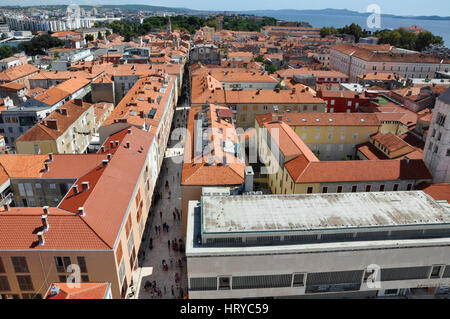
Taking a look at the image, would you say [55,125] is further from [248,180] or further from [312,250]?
[312,250]

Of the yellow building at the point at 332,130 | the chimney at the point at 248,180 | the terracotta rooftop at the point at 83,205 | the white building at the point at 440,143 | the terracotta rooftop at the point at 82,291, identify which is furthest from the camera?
the yellow building at the point at 332,130

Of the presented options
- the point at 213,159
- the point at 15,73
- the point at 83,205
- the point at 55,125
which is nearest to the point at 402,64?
the point at 213,159

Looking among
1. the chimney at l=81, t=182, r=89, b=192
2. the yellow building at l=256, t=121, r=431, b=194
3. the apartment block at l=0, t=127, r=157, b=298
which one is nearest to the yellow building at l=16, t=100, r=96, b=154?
the apartment block at l=0, t=127, r=157, b=298

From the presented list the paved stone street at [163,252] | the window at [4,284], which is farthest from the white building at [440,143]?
the window at [4,284]

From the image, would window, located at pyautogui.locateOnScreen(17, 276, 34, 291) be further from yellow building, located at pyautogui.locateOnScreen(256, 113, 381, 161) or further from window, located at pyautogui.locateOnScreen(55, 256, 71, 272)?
yellow building, located at pyautogui.locateOnScreen(256, 113, 381, 161)

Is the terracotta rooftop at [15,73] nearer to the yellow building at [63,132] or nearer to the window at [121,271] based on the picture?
the yellow building at [63,132]
